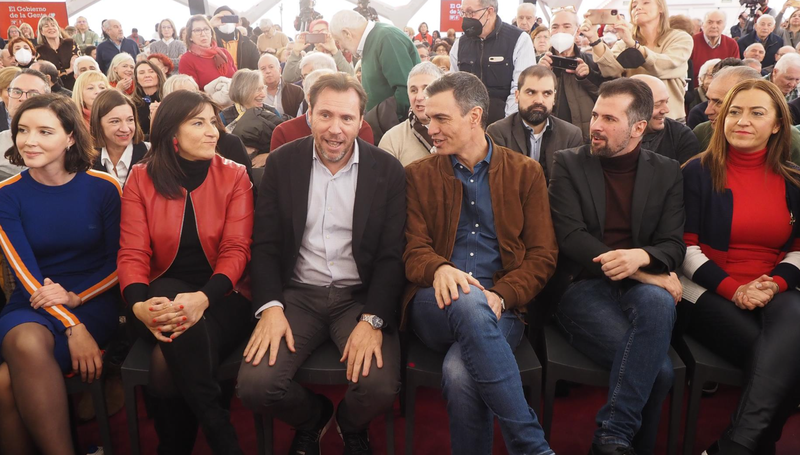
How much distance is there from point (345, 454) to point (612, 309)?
1.12 metres

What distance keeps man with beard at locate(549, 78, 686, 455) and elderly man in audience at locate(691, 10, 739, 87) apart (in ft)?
12.1

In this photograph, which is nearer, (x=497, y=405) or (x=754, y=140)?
(x=497, y=405)

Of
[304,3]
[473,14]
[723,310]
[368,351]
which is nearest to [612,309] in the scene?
[723,310]

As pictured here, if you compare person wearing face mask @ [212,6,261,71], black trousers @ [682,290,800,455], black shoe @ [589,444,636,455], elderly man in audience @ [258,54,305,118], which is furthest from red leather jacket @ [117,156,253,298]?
person wearing face mask @ [212,6,261,71]

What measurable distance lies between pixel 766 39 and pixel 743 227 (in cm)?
619

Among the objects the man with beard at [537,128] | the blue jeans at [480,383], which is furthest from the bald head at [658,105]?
the blue jeans at [480,383]

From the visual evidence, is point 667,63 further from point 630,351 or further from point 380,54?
point 630,351

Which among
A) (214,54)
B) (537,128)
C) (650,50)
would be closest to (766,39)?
(650,50)

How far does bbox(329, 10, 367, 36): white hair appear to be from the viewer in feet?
13.2

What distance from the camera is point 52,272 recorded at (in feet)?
7.08

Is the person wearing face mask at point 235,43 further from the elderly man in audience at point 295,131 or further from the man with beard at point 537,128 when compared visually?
the man with beard at point 537,128

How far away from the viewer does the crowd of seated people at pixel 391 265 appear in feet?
6.17

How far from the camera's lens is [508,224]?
2.19 metres

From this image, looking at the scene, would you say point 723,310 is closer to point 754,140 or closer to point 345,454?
point 754,140
